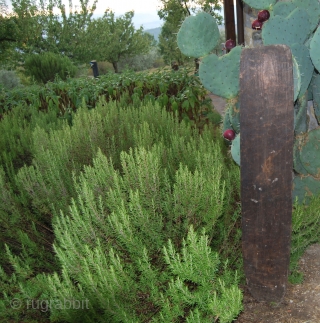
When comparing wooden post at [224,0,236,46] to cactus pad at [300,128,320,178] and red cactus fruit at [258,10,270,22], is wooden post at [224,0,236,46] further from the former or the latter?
cactus pad at [300,128,320,178]

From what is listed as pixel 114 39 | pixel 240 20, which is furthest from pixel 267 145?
pixel 114 39

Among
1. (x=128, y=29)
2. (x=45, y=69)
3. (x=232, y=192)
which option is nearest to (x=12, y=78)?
(x=45, y=69)

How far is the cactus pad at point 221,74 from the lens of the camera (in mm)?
2361

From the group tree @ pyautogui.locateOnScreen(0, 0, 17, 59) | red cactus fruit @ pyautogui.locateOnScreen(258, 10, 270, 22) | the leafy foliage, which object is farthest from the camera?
tree @ pyautogui.locateOnScreen(0, 0, 17, 59)

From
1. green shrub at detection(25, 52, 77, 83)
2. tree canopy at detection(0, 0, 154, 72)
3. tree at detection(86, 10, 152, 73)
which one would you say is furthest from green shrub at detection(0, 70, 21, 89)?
tree at detection(86, 10, 152, 73)

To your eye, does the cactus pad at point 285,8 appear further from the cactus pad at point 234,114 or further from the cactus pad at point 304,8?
the cactus pad at point 234,114

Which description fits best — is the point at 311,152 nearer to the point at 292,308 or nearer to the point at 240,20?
the point at 292,308

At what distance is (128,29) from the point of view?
3966 cm

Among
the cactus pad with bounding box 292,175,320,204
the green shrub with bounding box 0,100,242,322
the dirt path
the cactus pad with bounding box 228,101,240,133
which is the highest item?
the cactus pad with bounding box 228,101,240,133

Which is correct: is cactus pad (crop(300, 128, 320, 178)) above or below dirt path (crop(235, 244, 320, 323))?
above

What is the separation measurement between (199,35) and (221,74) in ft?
0.95

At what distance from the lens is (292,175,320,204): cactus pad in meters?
2.51

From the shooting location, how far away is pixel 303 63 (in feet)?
7.91

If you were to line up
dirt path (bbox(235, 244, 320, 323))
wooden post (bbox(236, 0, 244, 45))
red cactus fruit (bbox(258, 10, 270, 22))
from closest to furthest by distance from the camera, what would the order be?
dirt path (bbox(235, 244, 320, 323)) < red cactus fruit (bbox(258, 10, 270, 22)) < wooden post (bbox(236, 0, 244, 45))
